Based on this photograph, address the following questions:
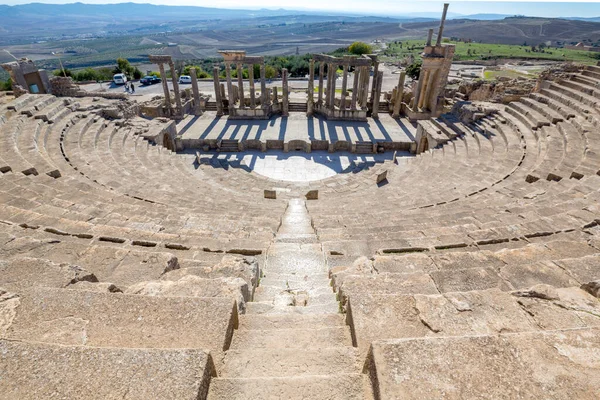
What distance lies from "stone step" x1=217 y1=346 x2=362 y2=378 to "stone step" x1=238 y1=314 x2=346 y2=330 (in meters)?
0.76

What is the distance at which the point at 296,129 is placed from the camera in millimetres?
24703

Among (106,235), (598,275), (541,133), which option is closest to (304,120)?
(541,133)

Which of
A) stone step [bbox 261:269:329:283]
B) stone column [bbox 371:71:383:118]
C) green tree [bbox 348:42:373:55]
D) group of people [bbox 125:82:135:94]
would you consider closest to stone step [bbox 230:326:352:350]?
stone step [bbox 261:269:329:283]

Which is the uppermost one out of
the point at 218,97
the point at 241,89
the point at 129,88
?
the point at 241,89

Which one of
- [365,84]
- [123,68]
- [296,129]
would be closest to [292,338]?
[296,129]

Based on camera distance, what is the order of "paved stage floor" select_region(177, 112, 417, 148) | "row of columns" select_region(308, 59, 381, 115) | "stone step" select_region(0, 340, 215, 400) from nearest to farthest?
"stone step" select_region(0, 340, 215, 400), "paved stage floor" select_region(177, 112, 417, 148), "row of columns" select_region(308, 59, 381, 115)

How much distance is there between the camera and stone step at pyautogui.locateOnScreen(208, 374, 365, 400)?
93.6 inches

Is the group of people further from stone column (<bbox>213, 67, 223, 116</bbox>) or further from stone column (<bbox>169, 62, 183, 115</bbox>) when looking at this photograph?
stone column (<bbox>213, 67, 223, 116</bbox>)

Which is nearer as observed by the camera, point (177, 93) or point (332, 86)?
point (177, 93)

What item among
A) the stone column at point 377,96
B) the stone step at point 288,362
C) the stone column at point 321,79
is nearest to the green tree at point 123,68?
the stone column at point 321,79

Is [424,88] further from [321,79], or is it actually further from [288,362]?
[288,362]

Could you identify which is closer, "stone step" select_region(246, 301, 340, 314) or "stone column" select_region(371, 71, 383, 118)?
"stone step" select_region(246, 301, 340, 314)

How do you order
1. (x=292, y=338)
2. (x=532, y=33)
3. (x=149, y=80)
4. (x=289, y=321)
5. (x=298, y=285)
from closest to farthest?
1. (x=292, y=338)
2. (x=289, y=321)
3. (x=298, y=285)
4. (x=149, y=80)
5. (x=532, y=33)

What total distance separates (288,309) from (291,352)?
70.9 inches
